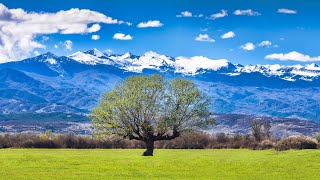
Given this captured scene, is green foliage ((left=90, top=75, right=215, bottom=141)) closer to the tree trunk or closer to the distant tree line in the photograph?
the tree trunk

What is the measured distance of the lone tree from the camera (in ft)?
243

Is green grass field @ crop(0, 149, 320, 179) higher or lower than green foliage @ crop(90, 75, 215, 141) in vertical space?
lower

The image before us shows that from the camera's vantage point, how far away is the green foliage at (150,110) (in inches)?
2921

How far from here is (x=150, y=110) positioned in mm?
74812

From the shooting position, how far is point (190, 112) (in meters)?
75.3

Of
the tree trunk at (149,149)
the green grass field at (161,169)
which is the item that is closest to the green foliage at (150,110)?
the tree trunk at (149,149)

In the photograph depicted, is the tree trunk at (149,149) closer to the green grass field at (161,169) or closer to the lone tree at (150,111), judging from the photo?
the lone tree at (150,111)

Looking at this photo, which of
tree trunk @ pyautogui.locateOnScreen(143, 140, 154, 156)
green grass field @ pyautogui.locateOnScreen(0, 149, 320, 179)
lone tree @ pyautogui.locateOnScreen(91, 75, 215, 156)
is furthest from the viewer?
lone tree @ pyautogui.locateOnScreen(91, 75, 215, 156)

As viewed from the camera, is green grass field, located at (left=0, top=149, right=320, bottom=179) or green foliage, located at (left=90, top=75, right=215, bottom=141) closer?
green grass field, located at (left=0, top=149, right=320, bottom=179)

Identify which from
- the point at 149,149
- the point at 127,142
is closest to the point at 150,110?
the point at 149,149

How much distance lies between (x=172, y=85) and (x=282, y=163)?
29570mm

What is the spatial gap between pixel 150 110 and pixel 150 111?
14cm

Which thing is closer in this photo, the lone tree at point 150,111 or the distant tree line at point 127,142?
the lone tree at point 150,111

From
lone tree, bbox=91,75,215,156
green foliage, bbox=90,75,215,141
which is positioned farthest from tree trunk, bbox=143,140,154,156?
green foliage, bbox=90,75,215,141
